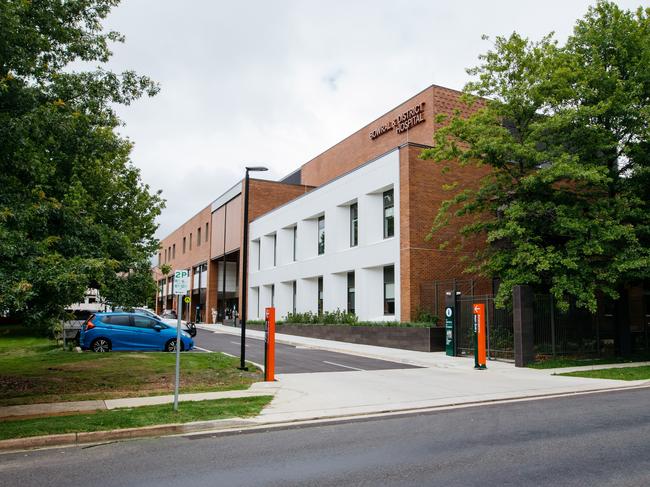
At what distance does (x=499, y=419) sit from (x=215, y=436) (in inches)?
181

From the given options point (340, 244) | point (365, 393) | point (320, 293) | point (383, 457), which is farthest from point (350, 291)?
point (383, 457)

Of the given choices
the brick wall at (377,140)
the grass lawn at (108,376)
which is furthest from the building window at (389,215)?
the grass lawn at (108,376)

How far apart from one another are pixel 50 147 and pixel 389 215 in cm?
1950

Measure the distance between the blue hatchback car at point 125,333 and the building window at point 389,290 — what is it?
11.3 meters

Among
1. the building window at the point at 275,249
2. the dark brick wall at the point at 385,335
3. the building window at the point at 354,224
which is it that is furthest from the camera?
the building window at the point at 275,249

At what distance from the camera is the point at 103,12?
43.5ft

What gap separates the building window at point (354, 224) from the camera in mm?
32503

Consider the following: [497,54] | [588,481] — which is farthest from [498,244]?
[588,481]

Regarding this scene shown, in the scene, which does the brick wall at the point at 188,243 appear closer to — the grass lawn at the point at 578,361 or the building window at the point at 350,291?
the building window at the point at 350,291

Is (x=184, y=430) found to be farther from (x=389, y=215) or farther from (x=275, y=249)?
(x=275, y=249)

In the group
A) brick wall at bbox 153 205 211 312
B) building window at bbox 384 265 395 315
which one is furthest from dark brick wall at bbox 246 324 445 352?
brick wall at bbox 153 205 211 312

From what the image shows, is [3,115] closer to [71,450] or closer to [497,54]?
[71,450]

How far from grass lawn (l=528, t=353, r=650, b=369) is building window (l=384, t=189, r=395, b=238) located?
11202 millimetres

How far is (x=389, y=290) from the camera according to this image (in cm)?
2905
